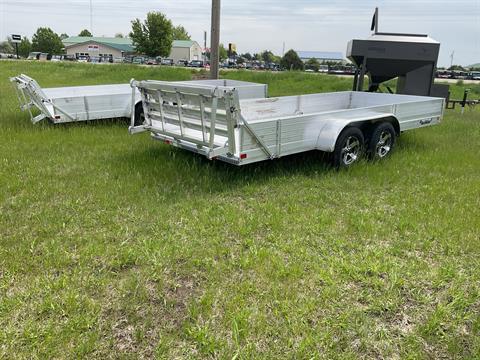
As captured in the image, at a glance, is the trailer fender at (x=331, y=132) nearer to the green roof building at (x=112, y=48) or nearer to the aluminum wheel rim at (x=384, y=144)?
the aluminum wheel rim at (x=384, y=144)

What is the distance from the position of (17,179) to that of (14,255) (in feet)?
6.46

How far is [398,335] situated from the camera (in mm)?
2602

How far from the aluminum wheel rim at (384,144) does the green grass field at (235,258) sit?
30cm

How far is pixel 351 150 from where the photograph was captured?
577cm

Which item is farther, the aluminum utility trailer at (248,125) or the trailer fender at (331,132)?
the trailer fender at (331,132)

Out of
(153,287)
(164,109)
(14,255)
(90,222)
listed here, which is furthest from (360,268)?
(164,109)

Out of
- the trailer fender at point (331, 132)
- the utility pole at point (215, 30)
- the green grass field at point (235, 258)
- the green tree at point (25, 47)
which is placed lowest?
the green grass field at point (235, 258)

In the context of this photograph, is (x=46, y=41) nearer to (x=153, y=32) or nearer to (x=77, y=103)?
(x=153, y=32)

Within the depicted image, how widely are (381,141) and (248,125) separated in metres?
2.59

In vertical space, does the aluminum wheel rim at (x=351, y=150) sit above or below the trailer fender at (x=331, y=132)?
below

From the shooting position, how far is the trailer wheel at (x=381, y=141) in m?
6.02

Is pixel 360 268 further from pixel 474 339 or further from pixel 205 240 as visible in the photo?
pixel 205 240

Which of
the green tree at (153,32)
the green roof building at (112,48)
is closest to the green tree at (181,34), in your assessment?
the green roof building at (112,48)

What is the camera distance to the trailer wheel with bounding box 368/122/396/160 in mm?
6023
